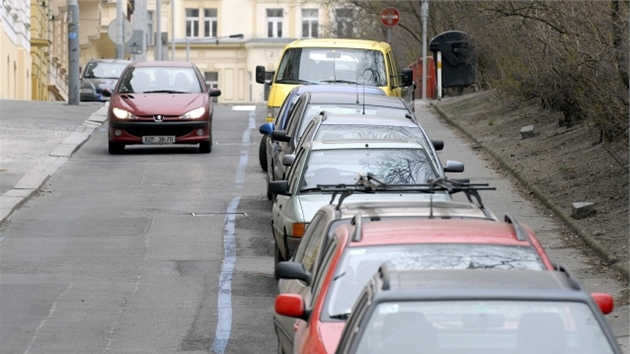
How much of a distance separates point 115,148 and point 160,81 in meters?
1.49

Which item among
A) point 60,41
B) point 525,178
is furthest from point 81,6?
point 525,178

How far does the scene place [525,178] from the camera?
20.0m

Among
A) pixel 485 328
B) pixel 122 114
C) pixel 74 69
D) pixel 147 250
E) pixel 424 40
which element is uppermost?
pixel 424 40

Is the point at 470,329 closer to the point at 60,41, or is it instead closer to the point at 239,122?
the point at 239,122

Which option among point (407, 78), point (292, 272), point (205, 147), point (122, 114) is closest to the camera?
point (292, 272)

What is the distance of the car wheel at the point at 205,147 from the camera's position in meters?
25.2

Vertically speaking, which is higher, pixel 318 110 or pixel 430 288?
pixel 430 288

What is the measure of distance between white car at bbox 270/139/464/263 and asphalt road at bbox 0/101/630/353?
2.65 ft

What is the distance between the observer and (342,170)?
1320 centimetres

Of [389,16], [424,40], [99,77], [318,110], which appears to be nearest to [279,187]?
[318,110]

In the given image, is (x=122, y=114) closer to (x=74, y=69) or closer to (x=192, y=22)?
(x=74, y=69)

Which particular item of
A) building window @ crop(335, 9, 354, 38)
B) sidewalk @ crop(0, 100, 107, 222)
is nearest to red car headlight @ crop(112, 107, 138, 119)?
sidewalk @ crop(0, 100, 107, 222)

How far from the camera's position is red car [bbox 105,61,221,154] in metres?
24.6

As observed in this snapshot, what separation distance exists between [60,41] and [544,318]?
197 feet
